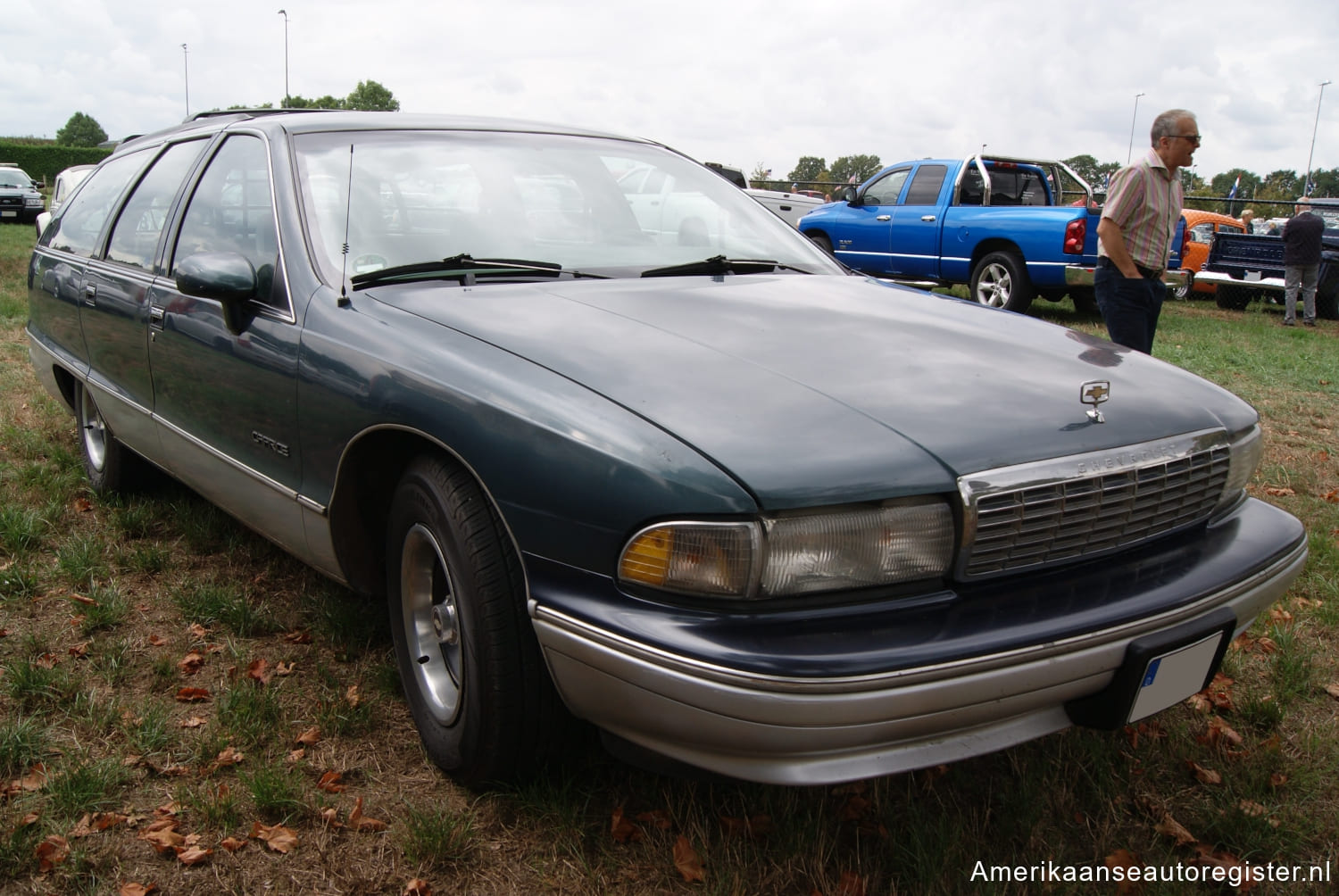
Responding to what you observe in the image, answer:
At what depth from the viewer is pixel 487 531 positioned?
2.03 meters

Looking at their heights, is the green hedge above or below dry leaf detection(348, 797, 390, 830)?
above

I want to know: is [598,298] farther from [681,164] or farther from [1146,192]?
[1146,192]

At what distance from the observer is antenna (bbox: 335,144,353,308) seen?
8.25 feet

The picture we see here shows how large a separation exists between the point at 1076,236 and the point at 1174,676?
917 cm

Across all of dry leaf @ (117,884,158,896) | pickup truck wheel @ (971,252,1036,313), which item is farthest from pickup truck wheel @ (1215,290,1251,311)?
dry leaf @ (117,884,158,896)

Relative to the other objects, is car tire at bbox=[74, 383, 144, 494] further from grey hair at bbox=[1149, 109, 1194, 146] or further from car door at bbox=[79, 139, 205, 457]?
grey hair at bbox=[1149, 109, 1194, 146]

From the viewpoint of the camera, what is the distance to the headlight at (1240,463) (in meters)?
2.35

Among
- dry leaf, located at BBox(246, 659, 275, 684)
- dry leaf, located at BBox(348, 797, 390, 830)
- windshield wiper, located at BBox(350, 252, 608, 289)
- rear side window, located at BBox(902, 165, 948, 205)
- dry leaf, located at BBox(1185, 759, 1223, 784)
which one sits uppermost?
rear side window, located at BBox(902, 165, 948, 205)

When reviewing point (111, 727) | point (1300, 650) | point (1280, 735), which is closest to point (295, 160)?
point (111, 727)

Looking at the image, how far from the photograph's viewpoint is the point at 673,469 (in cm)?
174

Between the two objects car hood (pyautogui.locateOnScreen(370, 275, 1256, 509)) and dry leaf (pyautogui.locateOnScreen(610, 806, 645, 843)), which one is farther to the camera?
dry leaf (pyautogui.locateOnScreen(610, 806, 645, 843))

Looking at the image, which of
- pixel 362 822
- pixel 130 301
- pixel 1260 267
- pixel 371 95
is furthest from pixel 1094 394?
pixel 371 95

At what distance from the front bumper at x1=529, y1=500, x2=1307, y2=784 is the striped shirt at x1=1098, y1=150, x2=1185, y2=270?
3.54m

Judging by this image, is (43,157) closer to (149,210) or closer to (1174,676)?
(149,210)
